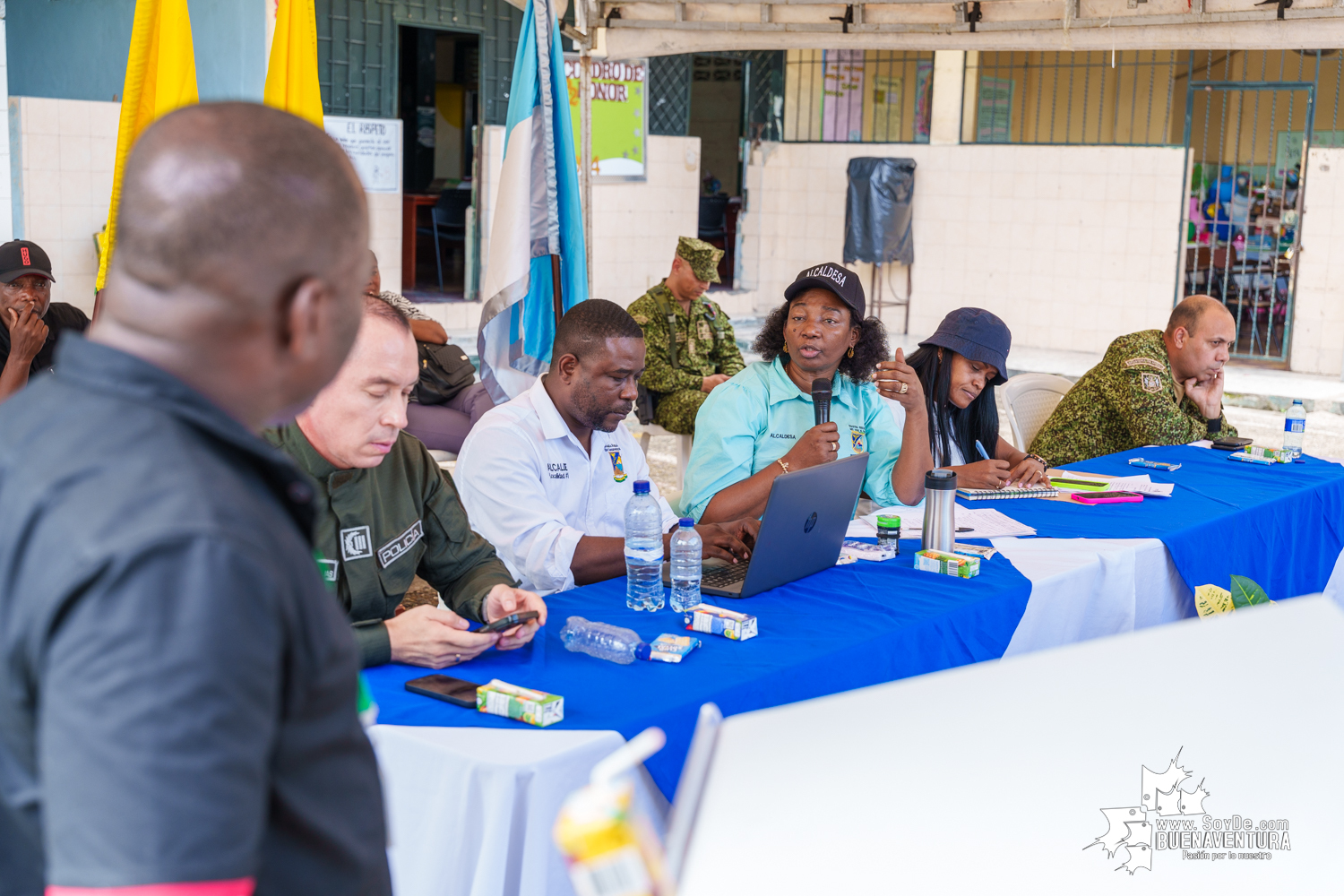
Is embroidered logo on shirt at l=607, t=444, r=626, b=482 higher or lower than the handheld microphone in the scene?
lower

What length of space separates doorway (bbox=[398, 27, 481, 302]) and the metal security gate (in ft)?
21.1

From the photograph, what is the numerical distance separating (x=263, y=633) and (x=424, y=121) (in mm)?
12494

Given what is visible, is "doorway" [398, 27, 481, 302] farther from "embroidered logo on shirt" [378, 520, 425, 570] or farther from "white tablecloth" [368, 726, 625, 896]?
"white tablecloth" [368, 726, 625, 896]

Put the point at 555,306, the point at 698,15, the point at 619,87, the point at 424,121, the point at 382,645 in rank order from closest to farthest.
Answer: the point at 382,645, the point at 555,306, the point at 698,15, the point at 619,87, the point at 424,121

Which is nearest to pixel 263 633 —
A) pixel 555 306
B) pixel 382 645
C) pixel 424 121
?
pixel 382 645

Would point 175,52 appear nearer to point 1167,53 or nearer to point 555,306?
point 555,306

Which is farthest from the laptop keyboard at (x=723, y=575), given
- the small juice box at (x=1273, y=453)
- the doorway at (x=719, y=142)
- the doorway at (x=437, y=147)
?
the doorway at (x=719, y=142)

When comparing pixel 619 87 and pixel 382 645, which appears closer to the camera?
pixel 382 645

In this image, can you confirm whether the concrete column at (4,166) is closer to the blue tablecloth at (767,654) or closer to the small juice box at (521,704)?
the blue tablecloth at (767,654)

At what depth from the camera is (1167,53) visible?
10.9 metres

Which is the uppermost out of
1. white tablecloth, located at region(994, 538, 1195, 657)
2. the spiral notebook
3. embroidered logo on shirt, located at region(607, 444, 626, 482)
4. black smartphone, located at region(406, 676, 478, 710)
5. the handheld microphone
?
the handheld microphone

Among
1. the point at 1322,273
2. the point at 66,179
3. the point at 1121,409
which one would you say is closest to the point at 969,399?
the point at 1121,409

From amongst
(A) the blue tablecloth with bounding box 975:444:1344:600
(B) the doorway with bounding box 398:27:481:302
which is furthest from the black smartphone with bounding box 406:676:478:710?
(B) the doorway with bounding box 398:27:481:302

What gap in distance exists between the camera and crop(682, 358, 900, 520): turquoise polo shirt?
3457mm
